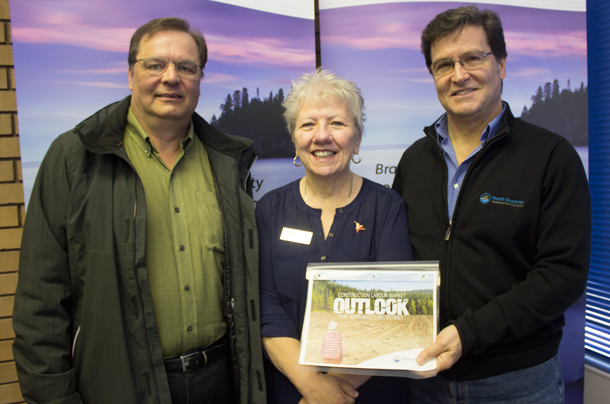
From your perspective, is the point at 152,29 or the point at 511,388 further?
the point at 152,29

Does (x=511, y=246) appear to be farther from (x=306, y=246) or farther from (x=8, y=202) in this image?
(x=8, y=202)

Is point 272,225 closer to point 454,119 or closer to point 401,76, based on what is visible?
point 454,119

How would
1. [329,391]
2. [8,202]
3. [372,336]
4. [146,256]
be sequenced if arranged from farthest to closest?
[8,202]
[146,256]
[329,391]
[372,336]

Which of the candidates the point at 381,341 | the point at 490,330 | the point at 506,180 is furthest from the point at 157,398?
the point at 506,180

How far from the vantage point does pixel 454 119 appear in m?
1.96

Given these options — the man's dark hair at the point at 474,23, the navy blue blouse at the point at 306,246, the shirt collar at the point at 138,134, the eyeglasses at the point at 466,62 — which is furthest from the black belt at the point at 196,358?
the man's dark hair at the point at 474,23

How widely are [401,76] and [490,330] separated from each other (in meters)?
2.01

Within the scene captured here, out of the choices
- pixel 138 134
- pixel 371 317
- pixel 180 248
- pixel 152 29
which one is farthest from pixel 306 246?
pixel 152 29

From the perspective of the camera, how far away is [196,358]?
1.85 m

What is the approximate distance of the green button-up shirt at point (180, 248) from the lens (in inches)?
71.6

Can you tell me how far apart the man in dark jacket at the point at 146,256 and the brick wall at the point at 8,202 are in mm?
943

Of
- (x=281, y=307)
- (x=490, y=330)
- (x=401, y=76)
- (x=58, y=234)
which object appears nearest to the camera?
(x=490, y=330)

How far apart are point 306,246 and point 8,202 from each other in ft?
6.44

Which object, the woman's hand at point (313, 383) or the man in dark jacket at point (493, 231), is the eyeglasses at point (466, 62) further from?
the woman's hand at point (313, 383)
